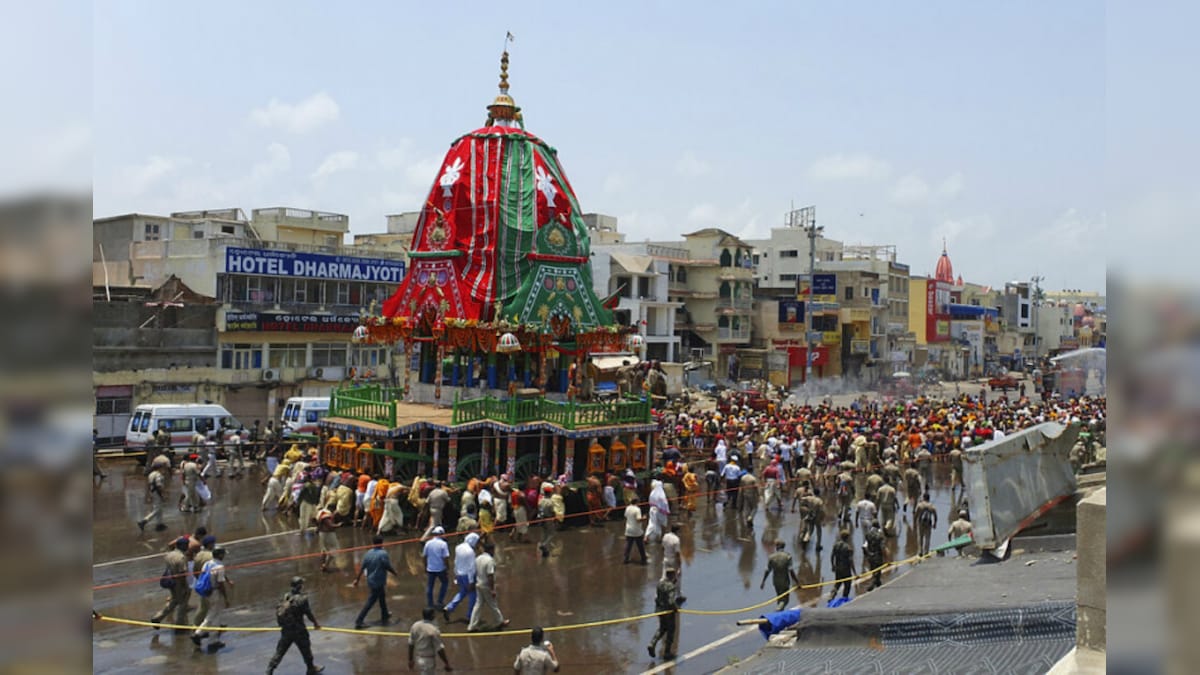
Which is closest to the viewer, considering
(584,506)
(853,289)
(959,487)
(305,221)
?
(584,506)

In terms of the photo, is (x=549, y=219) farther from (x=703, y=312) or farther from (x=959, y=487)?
(x=703, y=312)

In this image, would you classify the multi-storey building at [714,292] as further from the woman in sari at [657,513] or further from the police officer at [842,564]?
the police officer at [842,564]

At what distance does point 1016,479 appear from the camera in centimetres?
1597

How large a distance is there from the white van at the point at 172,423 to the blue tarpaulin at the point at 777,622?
18.6 metres

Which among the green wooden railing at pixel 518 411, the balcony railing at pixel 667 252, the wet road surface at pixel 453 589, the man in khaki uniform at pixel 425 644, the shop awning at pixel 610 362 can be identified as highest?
the balcony railing at pixel 667 252

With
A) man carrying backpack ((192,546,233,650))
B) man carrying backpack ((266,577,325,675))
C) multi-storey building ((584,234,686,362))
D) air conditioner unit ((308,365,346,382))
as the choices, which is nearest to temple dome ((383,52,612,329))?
man carrying backpack ((192,546,233,650))

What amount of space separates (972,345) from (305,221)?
57299 millimetres

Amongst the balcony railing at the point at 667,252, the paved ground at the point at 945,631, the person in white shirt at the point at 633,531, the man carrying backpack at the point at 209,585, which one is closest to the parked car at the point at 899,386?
the balcony railing at the point at 667,252

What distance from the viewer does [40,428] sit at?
1.87 m

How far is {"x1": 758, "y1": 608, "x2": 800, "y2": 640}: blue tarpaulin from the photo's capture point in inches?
456

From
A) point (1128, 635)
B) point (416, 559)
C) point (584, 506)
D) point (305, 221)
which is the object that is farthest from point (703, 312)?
point (1128, 635)

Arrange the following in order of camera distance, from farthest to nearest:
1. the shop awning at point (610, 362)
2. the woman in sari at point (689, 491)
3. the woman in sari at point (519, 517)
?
the shop awning at point (610, 362)
the woman in sari at point (689, 491)
the woman in sari at point (519, 517)

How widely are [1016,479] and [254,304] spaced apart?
27229 millimetres

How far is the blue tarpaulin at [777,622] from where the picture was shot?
11570 mm
